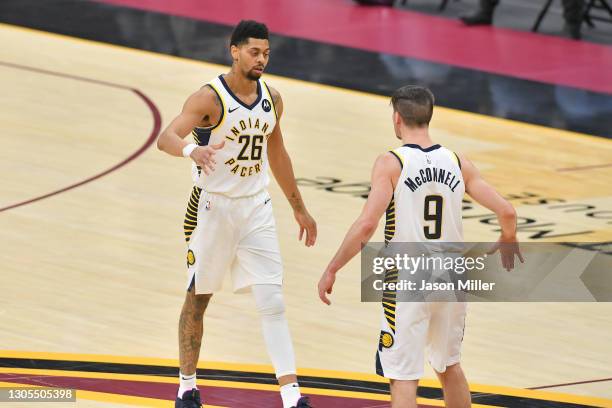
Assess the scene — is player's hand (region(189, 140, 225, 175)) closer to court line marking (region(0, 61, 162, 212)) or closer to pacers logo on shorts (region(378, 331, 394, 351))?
pacers logo on shorts (region(378, 331, 394, 351))

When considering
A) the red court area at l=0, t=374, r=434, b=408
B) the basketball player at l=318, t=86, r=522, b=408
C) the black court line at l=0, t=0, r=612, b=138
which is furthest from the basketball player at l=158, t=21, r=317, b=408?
the black court line at l=0, t=0, r=612, b=138

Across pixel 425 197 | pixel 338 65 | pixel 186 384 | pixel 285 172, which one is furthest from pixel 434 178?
pixel 338 65

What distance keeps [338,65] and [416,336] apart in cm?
1276

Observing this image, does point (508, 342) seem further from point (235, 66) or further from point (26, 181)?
point (26, 181)

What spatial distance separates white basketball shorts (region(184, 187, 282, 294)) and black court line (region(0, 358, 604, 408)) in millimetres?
974

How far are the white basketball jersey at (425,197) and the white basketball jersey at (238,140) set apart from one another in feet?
4.30

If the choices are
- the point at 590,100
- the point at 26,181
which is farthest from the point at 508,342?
the point at 590,100

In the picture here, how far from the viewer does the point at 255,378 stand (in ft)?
30.3

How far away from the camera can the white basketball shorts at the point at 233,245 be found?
8.41 meters

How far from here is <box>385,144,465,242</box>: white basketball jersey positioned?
23.5 ft

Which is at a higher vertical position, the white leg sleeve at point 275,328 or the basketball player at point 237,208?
the basketball player at point 237,208

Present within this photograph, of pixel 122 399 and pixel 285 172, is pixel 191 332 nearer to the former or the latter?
pixel 122 399

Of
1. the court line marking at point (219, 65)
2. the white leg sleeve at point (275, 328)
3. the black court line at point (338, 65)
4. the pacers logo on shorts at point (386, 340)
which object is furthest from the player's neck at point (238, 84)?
the black court line at point (338, 65)

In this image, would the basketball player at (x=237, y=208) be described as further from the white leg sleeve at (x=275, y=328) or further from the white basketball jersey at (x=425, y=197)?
the white basketball jersey at (x=425, y=197)
